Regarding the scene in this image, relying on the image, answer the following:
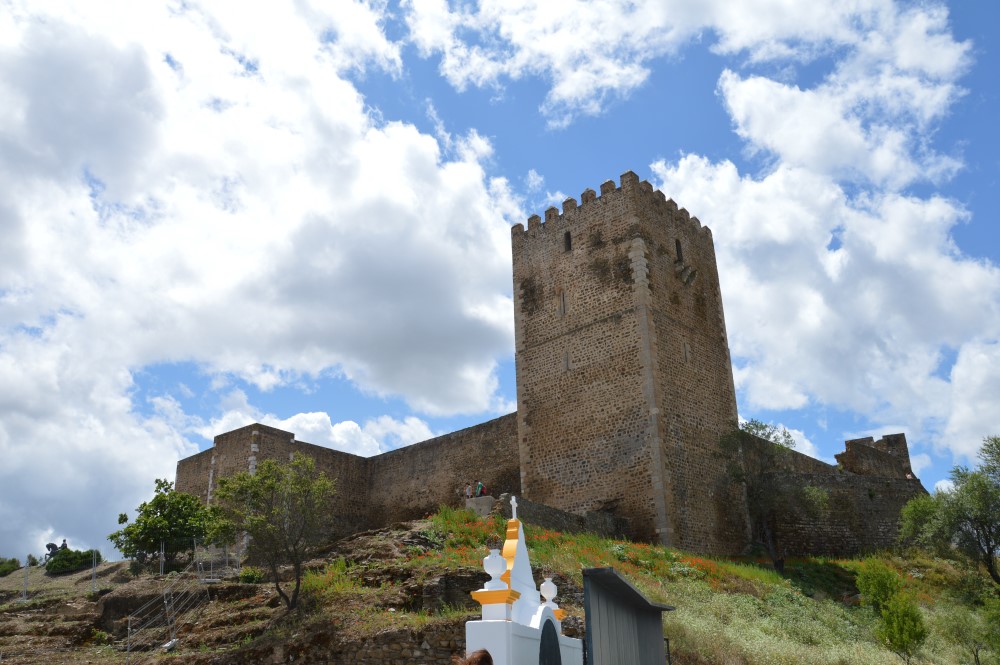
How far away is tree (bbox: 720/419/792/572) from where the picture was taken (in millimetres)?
21812

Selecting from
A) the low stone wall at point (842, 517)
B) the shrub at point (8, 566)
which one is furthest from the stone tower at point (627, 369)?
the shrub at point (8, 566)

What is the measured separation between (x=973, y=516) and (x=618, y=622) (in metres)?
13.4

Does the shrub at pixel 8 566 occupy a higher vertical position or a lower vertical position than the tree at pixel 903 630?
higher

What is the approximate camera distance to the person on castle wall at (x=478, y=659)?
672cm

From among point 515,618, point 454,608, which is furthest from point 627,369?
point 515,618

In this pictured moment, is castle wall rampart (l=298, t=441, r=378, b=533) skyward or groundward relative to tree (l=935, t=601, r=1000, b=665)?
skyward

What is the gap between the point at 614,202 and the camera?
2320 cm

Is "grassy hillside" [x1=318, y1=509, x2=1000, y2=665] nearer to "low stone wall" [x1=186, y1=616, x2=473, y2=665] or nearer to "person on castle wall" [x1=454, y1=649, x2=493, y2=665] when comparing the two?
"low stone wall" [x1=186, y1=616, x2=473, y2=665]

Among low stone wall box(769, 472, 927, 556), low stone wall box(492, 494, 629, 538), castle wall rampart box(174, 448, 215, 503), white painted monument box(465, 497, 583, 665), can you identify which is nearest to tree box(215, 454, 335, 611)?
low stone wall box(492, 494, 629, 538)

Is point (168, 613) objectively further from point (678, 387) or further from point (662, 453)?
point (678, 387)

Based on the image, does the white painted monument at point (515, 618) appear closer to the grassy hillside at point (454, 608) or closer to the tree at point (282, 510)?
the grassy hillside at point (454, 608)

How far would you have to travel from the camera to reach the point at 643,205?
23.1 metres

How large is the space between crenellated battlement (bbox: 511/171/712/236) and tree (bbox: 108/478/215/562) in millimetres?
12987

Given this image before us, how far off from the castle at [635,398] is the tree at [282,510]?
8.10 meters
